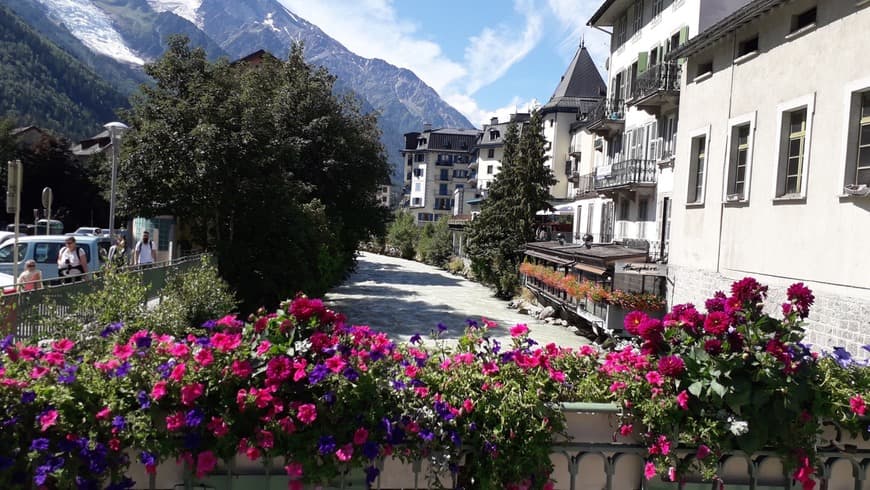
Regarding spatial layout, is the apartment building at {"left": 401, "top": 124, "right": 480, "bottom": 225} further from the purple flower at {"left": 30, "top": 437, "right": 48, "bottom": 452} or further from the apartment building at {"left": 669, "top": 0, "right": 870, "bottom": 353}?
the purple flower at {"left": 30, "top": 437, "right": 48, "bottom": 452}

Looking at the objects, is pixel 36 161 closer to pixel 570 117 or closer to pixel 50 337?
pixel 570 117

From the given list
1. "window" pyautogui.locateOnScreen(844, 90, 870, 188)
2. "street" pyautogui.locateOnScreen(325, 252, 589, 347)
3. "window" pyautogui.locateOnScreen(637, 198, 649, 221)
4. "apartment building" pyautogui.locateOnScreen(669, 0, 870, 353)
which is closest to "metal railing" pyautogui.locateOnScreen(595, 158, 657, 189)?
"window" pyautogui.locateOnScreen(637, 198, 649, 221)

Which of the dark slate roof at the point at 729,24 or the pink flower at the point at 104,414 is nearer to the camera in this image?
the pink flower at the point at 104,414

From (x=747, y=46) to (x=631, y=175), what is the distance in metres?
10.8

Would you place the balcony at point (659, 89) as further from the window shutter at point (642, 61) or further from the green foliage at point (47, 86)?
the green foliage at point (47, 86)

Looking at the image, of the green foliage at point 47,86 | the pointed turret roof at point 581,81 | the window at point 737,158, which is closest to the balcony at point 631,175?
the window at point 737,158

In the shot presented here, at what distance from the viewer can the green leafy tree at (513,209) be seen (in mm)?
39125

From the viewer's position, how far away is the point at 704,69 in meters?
19.2

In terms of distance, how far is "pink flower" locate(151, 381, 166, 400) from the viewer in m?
3.04

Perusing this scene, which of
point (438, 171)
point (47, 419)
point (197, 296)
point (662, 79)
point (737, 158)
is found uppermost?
point (438, 171)

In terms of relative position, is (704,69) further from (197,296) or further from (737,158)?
(197,296)

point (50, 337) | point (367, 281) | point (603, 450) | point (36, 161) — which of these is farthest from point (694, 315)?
point (36, 161)

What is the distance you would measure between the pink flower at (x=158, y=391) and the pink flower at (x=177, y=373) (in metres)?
0.05

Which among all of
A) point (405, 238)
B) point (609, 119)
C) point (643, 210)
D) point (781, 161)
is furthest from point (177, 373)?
point (405, 238)
